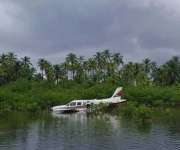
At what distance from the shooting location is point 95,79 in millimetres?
150000

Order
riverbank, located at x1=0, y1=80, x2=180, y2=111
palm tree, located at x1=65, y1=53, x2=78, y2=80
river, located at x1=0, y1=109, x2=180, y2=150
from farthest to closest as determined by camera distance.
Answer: palm tree, located at x1=65, y1=53, x2=78, y2=80 → riverbank, located at x1=0, y1=80, x2=180, y2=111 → river, located at x1=0, y1=109, x2=180, y2=150

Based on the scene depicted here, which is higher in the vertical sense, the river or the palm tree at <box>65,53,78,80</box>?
the palm tree at <box>65,53,78,80</box>

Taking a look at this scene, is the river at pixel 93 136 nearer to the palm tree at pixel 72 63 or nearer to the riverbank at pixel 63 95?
the riverbank at pixel 63 95

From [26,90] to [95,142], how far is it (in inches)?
3177

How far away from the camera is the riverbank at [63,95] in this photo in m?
105

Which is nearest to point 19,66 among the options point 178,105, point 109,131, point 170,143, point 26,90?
point 26,90

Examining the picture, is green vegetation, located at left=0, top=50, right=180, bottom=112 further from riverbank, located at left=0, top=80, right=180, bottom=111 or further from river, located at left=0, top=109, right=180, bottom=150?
river, located at left=0, top=109, right=180, bottom=150

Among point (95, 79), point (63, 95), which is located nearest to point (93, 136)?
point (63, 95)

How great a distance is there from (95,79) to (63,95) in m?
37.0

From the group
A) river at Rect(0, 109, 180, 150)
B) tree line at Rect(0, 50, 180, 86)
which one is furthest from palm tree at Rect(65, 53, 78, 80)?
river at Rect(0, 109, 180, 150)

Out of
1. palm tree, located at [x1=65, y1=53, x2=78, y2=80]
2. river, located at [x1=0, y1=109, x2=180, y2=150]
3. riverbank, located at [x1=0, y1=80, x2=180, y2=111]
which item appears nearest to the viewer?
river, located at [x1=0, y1=109, x2=180, y2=150]

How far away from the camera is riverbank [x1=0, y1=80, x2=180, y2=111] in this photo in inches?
4126

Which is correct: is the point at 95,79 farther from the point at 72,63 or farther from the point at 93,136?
the point at 93,136

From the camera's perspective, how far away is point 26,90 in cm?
12438
